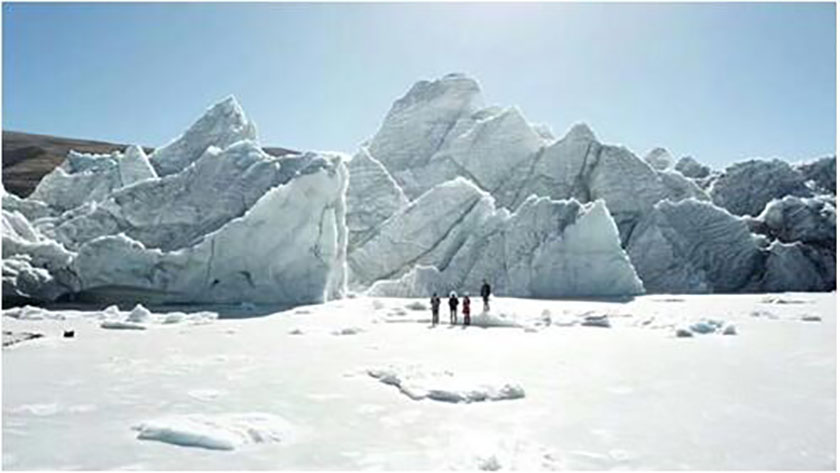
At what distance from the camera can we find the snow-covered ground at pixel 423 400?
554 centimetres

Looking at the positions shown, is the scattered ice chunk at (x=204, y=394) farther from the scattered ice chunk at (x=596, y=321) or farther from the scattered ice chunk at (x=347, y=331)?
the scattered ice chunk at (x=596, y=321)

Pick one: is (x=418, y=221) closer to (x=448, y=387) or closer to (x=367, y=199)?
(x=367, y=199)

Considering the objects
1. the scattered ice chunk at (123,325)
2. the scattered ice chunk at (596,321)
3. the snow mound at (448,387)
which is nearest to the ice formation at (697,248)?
the scattered ice chunk at (596,321)

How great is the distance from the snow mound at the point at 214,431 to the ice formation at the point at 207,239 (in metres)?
16.5

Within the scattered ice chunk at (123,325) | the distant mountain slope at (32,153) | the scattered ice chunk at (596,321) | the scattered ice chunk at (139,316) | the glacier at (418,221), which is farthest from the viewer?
the distant mountain slope at (32,153)

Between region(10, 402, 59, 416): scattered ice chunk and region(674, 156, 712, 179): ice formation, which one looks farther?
region(674, 156, 712, 179): ice formation

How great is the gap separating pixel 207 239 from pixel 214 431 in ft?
56.4

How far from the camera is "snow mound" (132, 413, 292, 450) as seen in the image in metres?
5.81

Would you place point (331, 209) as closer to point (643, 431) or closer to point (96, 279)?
point (96, 279)

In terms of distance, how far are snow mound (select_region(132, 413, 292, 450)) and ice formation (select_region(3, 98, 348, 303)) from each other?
54.2 ft

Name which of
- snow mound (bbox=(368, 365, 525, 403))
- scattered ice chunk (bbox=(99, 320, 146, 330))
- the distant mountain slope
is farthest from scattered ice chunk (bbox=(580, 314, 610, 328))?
the distant mountain slope

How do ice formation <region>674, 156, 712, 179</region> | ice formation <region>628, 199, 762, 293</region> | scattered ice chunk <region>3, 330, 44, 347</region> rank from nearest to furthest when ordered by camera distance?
scattered ice chunk <region>3, 330, 44, 347</region> < ice formation <region>628, 199, 762, 293</region> < ice formation <region>674, 156, 712, 179</region>

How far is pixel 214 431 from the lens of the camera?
19.6 feet

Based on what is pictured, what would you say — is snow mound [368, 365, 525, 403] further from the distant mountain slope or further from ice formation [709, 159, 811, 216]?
the distant mountain slope
